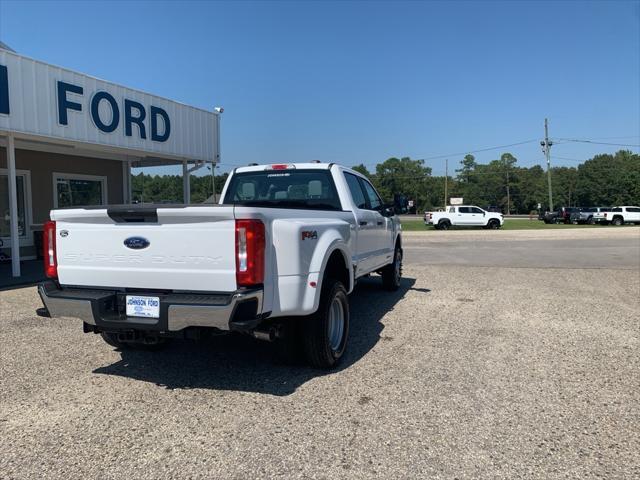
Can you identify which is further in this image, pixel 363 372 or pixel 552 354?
pixel 552 354

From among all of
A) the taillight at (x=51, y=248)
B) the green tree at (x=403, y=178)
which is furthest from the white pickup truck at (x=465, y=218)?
the green tree at (x=403, y=178)

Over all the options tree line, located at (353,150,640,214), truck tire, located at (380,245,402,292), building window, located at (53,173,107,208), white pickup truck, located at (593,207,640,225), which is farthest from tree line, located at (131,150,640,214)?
truck tire, located at (380,245,402,292)

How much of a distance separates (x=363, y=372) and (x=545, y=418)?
→ 1.56 m

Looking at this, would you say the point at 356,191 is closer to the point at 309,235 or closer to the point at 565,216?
the point at 309,235

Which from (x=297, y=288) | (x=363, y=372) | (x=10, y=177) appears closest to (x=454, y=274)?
(x=363, y=372)

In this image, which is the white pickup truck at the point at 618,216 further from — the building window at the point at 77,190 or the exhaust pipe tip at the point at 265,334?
the exhaust pipe tip at the point at 265,334

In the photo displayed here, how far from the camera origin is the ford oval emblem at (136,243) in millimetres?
3768

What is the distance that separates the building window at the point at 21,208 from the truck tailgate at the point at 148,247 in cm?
1076

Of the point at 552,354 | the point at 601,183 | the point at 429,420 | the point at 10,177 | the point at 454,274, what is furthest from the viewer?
the point at 601,183

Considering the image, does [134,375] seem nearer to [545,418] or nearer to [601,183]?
[545,418]

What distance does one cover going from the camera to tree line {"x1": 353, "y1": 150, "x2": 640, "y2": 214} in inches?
3563

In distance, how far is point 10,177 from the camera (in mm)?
10109

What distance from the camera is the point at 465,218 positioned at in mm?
38906

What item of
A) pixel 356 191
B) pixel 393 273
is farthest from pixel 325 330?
pixel 393 273
